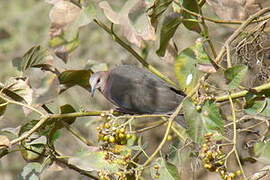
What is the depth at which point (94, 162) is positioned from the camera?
172 centimetres

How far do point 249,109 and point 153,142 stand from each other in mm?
5038

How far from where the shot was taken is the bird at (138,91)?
→ 121 inches

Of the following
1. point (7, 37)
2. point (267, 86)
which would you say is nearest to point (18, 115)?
point (7, 37)

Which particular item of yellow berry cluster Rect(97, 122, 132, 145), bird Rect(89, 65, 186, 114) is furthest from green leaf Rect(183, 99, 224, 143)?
bird Rect(89, 65, 186, 114)

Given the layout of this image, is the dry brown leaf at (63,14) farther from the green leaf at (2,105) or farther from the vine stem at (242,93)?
the vine stem at (242,93)

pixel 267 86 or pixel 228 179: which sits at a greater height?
pixel 267 86

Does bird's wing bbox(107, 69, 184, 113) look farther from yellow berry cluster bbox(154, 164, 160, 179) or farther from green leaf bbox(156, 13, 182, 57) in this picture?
yellow berry cluster bbox(154, 164, 160, 179)

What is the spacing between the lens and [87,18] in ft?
6.57

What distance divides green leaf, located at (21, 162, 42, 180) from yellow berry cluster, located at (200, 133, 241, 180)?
633mm

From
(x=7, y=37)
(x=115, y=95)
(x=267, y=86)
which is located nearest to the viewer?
(x=267, y=86)

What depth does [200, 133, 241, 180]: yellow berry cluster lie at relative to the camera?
1.65 metres

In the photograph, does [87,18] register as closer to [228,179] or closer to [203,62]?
[203,62]

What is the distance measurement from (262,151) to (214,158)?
0.29 metres

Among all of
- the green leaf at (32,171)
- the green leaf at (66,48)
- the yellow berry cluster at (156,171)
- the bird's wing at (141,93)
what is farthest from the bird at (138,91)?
the yellow berry cluster at (156,171)
